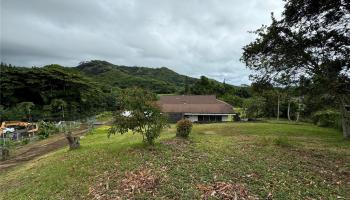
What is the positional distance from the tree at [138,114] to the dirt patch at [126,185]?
395 cm

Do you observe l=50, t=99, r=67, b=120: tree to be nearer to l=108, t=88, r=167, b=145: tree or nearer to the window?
the window

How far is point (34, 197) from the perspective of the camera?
9.35 metres

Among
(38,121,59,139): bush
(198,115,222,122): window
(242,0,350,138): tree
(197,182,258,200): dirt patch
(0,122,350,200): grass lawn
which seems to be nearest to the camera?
(197,182,258,200): dirt patch

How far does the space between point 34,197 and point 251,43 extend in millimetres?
15460

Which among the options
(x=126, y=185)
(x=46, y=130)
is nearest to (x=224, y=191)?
(x=126, y=185)

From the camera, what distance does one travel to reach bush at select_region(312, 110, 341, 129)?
26.9m

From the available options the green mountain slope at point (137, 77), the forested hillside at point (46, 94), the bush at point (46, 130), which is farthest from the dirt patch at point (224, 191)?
the green mountain slope at point (137, 77)

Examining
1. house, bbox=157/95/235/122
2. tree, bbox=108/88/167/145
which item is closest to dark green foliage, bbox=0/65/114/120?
house, bbox=157/95/235/122

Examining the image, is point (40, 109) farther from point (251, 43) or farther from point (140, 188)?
point (140, 188)

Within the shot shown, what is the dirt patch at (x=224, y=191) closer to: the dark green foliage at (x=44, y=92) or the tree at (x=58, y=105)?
the dark green foliage at (x=44, y=92)

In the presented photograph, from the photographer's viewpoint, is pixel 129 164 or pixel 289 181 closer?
pixel 289 181

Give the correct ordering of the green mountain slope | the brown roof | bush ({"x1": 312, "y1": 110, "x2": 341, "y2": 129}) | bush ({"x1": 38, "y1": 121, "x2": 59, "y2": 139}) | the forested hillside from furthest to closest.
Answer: the green mountain slope < the forested hillside < the brown roof < bush ({"x1": 38, "y1": 121, "x2": 59, "y2": 139}) < bush ({"x1": 312, "y1": 110, "x2": 341, "y2": 129})

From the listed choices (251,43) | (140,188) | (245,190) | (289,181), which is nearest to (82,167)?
(140,188)

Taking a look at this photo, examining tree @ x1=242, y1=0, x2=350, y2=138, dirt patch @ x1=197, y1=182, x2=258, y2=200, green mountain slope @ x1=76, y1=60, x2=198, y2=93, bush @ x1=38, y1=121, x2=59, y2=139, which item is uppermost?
green mountain slope @ x1=76, y1=60, x2=198, y2=93
